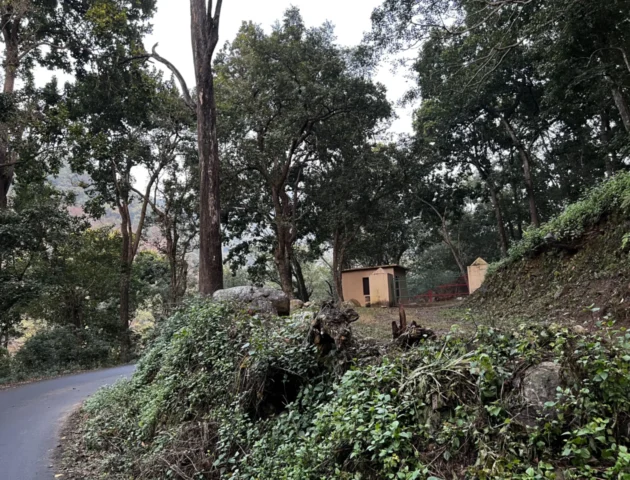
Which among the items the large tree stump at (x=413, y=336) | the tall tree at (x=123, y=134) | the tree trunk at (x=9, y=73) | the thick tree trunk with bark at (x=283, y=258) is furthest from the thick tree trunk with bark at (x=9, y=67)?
the large tree stump at (x=413, y=336)

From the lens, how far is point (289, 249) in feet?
64.2

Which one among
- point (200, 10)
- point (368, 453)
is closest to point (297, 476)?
point (368, 453)

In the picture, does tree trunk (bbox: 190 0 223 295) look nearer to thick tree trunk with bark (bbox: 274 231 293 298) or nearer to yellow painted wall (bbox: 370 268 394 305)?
thick tree trunk with bark (bbox: 274 231 293 298)

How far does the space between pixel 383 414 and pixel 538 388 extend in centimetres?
107

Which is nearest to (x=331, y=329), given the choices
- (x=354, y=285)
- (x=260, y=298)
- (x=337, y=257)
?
(x=260, y=298)

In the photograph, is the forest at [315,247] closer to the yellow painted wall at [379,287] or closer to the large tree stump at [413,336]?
the large tree stump at [413,336]

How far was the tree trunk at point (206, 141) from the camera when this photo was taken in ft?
31.3

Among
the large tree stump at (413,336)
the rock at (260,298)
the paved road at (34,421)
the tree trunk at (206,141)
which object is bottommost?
the paved road at (34,421)

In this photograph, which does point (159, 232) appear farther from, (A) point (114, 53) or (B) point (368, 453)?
(B) point (368, 453)

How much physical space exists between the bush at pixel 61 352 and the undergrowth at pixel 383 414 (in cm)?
1365

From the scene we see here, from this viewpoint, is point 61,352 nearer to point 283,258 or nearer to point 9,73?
point 283,258

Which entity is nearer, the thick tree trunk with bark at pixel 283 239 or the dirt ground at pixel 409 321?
the dirt ground at pixel 409 321

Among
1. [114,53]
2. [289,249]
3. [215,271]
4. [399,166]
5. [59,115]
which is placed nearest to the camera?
[215,271]

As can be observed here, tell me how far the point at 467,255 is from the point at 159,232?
22.1 metres
